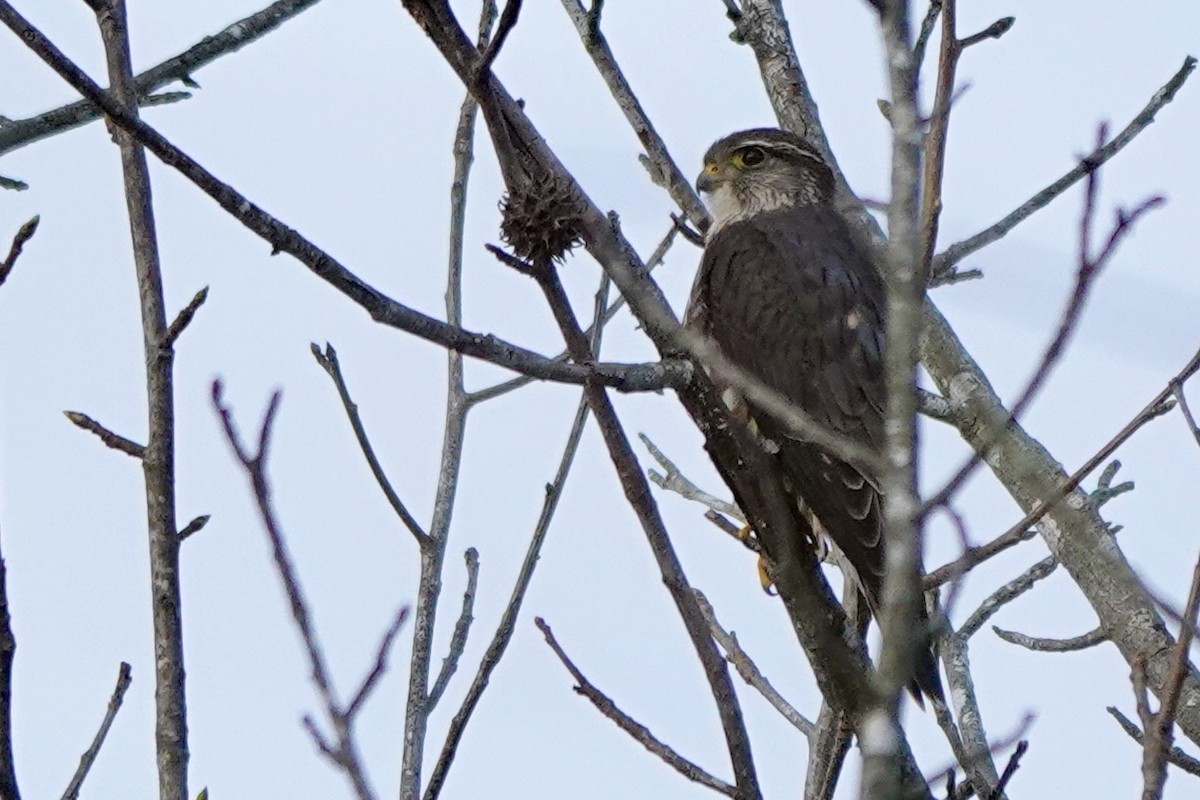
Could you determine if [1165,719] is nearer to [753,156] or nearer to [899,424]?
[899,424]

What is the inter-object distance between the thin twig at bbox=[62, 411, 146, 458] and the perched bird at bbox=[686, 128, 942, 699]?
2.14 m

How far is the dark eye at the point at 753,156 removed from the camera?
19.9 ft

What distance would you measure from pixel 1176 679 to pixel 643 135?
8.38 ft

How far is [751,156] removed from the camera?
609 centimetres

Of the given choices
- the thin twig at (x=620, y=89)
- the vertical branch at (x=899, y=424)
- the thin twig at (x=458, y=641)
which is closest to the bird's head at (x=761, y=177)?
the thin twig at (x=620, y=89)

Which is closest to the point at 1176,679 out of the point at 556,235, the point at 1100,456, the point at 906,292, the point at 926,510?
the point at 1100,456

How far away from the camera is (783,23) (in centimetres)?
495

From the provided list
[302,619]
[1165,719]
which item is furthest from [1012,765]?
[302,619]

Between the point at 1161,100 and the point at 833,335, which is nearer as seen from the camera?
the point at 1161,100

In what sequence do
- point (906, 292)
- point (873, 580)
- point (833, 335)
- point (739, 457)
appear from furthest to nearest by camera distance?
1. point (833, 335)
2. point (873, 580)
3. point (739, 457)
4. point (906, 292)

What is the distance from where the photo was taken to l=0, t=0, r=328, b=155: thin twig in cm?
371

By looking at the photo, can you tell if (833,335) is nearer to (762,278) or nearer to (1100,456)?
(762,278)

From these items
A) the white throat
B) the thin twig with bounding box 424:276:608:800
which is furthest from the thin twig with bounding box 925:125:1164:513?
the white throat

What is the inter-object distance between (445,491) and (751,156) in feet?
9.76
